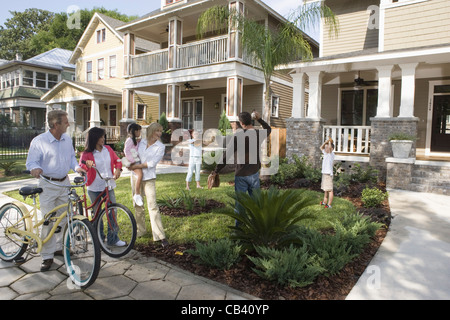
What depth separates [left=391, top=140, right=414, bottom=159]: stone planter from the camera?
833cm

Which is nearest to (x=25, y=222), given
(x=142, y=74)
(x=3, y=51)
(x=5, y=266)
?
(x=5, y=266)

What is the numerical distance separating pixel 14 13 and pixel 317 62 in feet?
210

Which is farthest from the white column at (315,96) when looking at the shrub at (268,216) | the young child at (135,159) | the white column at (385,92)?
the shrub at (268,216)

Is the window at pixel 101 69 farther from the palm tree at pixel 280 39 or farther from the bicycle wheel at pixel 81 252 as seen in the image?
the bicycle wheel at pixel 81 252

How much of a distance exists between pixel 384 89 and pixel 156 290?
30.1 feet

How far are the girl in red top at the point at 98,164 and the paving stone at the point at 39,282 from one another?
85 cm

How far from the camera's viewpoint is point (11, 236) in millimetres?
3902

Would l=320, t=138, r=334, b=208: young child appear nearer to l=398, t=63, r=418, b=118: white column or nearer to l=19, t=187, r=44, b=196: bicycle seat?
l=398, t=63, r=418, b=118: white column

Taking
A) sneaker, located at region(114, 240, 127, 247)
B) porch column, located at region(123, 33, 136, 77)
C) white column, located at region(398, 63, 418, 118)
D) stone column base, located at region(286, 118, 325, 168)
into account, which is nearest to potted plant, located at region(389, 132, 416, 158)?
white column, located at region(398, 63, 418, 118)

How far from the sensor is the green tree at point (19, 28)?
52469 millimetres

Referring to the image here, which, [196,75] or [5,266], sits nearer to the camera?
[5,266]

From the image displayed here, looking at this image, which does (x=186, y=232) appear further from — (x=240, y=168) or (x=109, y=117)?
(x=109, y=117)

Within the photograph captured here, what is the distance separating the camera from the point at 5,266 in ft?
12.6

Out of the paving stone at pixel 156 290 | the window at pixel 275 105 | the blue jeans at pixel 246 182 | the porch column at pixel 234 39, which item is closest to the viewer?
the paving stone at pixel 156 290
